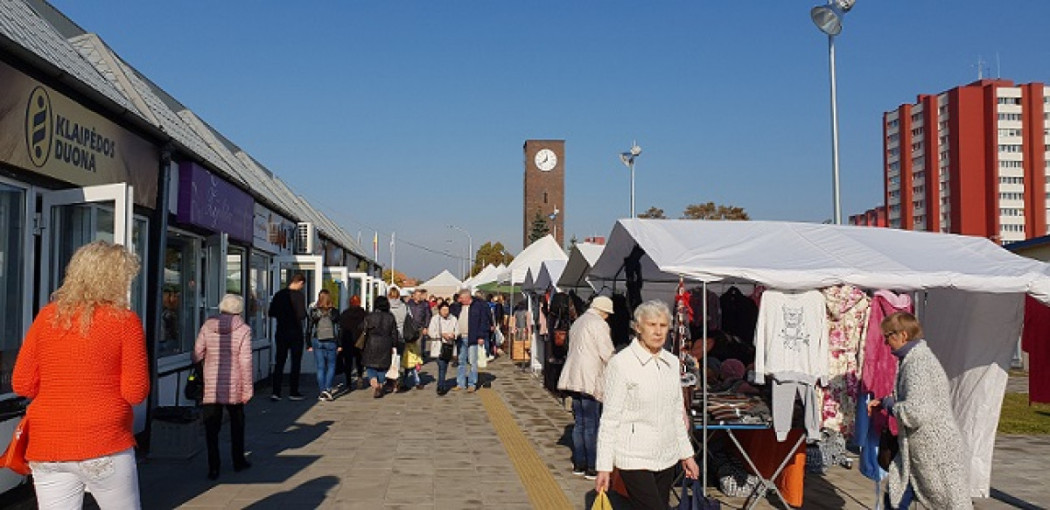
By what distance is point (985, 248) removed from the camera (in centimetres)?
802

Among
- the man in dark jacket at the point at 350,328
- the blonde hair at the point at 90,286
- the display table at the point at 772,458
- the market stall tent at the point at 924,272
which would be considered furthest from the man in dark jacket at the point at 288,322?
the blonde hair at the point at 90,286

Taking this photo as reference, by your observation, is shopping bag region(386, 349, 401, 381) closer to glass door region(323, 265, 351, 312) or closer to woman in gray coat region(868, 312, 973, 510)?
glass door region(323, 265, 351, 312)

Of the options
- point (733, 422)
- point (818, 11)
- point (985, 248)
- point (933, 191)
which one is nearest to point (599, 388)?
point (733, 422)

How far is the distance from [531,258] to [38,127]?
1590 cm

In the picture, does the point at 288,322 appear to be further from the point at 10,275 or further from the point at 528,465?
the point at 10,275

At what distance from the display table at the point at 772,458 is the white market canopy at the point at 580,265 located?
449 centimetres

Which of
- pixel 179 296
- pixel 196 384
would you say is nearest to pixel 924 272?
pixel 196 384

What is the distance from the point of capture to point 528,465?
9.02 metres

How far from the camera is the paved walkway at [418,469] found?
7.39 meters

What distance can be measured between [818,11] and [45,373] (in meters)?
13.5

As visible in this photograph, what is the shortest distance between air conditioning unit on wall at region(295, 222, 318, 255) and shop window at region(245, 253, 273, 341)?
7.78ft

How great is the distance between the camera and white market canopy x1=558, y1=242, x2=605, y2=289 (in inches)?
492

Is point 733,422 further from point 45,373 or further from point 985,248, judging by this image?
point 45,373

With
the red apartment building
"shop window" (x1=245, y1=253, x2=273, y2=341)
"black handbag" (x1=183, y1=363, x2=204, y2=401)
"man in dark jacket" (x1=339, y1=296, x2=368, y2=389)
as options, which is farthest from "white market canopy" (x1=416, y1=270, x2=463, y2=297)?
the red apartment building
